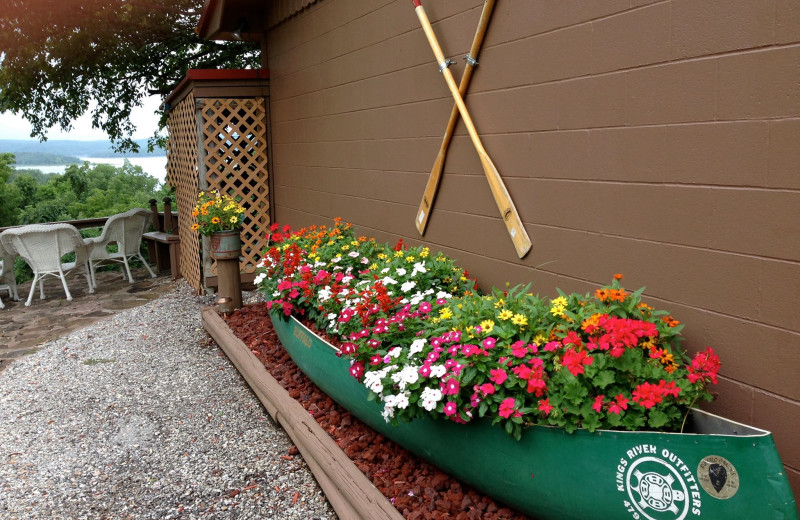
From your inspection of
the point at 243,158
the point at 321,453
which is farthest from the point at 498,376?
the point at 243,158

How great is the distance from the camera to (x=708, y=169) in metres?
2.20

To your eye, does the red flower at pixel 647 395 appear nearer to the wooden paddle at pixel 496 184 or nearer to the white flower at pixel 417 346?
the white flower at pixel 417 346

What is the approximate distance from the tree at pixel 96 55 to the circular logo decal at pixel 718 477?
1058cm

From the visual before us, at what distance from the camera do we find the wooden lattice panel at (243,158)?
6742 millimetres

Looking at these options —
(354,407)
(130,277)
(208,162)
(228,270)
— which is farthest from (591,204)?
(130,277)

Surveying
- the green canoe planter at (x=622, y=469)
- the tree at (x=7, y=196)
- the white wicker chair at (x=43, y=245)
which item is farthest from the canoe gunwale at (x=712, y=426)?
the tree at (x=7, y=196)

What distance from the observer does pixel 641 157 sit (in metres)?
2.47

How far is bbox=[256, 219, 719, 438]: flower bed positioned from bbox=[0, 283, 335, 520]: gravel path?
32.8 inches

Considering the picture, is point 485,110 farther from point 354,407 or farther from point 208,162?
point 208,162

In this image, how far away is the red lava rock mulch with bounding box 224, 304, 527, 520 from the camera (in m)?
2.48

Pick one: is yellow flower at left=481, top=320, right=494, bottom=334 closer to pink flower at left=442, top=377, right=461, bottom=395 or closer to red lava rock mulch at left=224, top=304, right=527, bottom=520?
pink flower at left=442, top=377, right=461, bottom=395

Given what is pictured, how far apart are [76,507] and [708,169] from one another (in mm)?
3025

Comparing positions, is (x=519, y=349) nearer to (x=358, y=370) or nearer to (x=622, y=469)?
(x=622, y=469)

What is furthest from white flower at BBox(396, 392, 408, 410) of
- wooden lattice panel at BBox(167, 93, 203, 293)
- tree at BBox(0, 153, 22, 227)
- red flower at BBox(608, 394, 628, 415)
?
tree at BBox(0, 153, 22, 227)
